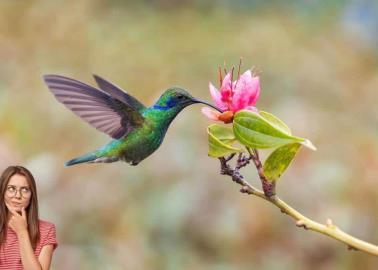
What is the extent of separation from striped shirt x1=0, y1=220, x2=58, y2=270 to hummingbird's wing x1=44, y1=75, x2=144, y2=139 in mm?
251

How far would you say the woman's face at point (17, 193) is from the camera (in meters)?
1.45

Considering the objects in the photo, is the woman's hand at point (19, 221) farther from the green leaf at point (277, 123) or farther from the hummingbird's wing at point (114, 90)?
the green leaf at point (277, 123)

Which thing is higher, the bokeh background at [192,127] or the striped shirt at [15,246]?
the bokeh background at [192,127]

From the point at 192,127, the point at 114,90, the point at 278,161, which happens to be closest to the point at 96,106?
the point at 114,90

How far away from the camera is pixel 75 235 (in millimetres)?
2244

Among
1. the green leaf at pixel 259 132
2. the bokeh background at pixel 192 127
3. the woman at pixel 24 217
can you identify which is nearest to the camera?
the green leaf at pixel 259 132

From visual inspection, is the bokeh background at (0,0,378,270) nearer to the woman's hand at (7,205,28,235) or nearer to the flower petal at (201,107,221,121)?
the woman's hand at (7,205,28,235)

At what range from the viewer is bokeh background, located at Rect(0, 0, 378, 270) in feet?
7.38

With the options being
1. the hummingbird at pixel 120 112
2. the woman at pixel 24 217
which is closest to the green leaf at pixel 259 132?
the hummingbird at pixel 120 112

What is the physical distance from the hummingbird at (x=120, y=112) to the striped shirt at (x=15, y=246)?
0.18 metres

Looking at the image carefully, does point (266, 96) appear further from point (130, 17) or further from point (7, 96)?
point (7, 96)

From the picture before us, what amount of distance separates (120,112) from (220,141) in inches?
14.4

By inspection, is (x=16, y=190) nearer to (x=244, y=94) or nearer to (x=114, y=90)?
(x=114, y=90)

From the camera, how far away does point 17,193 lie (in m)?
1.45
